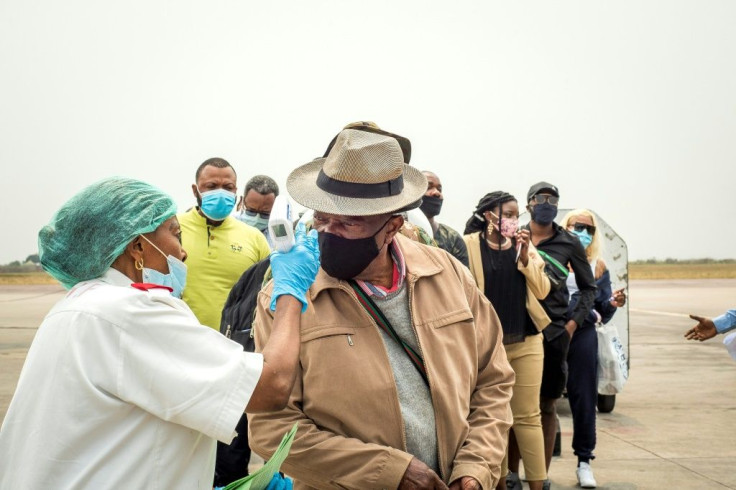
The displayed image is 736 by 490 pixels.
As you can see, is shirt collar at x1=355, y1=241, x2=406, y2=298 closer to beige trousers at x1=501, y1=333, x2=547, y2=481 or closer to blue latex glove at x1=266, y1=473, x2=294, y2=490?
blue latex glove at x1=266, y1=473, x2=294, y2=490

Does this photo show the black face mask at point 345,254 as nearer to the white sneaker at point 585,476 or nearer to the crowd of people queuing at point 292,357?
the crowd of people queuing at point 292,357

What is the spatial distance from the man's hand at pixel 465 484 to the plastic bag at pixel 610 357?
178 inches

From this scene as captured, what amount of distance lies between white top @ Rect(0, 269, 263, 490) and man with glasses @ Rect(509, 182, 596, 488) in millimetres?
3857

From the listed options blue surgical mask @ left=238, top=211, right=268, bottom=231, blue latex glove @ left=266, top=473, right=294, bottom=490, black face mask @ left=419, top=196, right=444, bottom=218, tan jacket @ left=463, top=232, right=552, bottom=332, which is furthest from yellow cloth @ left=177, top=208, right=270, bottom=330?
blue latex glove @ left=266, top=473, right=294, bottom=490

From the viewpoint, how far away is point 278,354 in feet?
7.19

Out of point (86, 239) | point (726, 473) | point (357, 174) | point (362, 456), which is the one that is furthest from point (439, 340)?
point (726, 473)

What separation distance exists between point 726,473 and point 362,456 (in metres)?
4.68

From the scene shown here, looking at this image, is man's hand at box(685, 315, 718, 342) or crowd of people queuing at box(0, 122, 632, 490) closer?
crowd of people queuing at box(0, 122, 632, 490)

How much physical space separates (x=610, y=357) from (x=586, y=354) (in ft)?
3.60

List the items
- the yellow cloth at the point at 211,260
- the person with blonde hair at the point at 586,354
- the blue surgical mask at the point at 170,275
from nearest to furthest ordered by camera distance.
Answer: the blue surgical mask at the point at 170,275
the yellow cloth at the point at 211,260
the person with blonde hair at the point at 586,354

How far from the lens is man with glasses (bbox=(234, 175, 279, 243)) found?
6184 mm

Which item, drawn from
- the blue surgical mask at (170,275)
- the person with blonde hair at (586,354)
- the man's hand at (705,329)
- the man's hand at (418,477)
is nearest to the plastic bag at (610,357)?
the person with blonde hair at (586,354)

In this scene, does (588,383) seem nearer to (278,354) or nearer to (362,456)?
(362,456)

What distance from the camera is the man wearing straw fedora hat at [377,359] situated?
247cm
